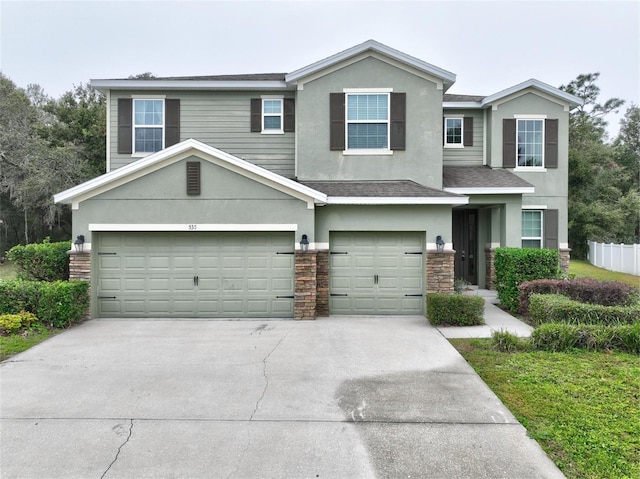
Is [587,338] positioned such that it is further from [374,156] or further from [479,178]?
[374,156]

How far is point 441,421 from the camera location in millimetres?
4402

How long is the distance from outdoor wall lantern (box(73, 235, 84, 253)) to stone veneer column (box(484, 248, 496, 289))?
11920 mm

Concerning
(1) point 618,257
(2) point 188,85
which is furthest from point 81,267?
(1) point 618,257

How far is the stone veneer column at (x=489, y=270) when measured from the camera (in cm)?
1269

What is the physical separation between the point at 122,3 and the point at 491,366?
49.9ft

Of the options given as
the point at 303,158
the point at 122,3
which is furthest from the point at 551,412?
the point at 122,3

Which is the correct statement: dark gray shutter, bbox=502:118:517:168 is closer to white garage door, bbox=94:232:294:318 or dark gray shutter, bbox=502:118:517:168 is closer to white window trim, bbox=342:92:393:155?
white window trim, bbox=342:92:393:155

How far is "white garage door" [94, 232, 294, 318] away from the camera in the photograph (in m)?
9.62

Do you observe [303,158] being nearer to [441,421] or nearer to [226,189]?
[226,189]

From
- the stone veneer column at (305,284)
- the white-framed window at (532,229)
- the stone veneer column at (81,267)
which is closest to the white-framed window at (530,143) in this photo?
the white-framed window at (532,229)

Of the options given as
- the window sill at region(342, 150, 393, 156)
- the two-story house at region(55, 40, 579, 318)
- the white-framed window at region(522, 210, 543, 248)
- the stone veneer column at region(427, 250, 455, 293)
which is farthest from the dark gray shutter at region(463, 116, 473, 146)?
the stone veneer column at region(427, 250, 455, 293)

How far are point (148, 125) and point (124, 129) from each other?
72 centimetres

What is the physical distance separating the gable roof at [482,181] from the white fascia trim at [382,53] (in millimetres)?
3036

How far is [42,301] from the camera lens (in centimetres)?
837
